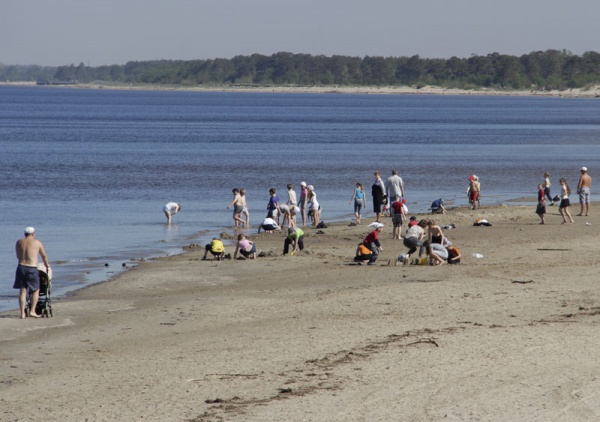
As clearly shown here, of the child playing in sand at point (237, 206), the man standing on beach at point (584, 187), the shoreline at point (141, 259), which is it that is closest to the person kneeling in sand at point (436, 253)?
the shoreline at point (141, 259)

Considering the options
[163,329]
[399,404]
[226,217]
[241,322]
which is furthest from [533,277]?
[226,217]

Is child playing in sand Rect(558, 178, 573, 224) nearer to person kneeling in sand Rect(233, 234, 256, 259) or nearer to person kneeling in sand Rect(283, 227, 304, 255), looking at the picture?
person kneeling in sand Rect(283, 227, 304, 255)

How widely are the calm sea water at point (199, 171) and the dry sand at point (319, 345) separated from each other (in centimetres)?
321

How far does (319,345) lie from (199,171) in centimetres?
3603

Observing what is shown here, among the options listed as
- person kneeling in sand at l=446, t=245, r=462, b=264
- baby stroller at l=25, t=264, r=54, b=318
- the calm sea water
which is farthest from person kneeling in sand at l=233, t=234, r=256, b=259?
baby stroller at l=25, t=264, r=54, b=318

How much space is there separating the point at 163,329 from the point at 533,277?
22.3ft

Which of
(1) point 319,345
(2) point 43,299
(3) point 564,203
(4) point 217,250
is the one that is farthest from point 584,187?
(2) point 43,299

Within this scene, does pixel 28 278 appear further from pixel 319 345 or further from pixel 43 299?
pixel 319 345

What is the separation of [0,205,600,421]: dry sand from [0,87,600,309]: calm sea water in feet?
10.5

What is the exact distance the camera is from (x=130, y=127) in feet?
317

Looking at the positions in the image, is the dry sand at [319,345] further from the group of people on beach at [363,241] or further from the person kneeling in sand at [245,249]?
the person kneeling in sand at [245,249]

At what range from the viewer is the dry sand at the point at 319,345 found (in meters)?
9.51

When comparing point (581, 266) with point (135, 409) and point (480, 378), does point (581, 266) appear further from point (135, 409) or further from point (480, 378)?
point (135, 409)

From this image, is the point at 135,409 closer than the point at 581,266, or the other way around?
the point at 135,409
